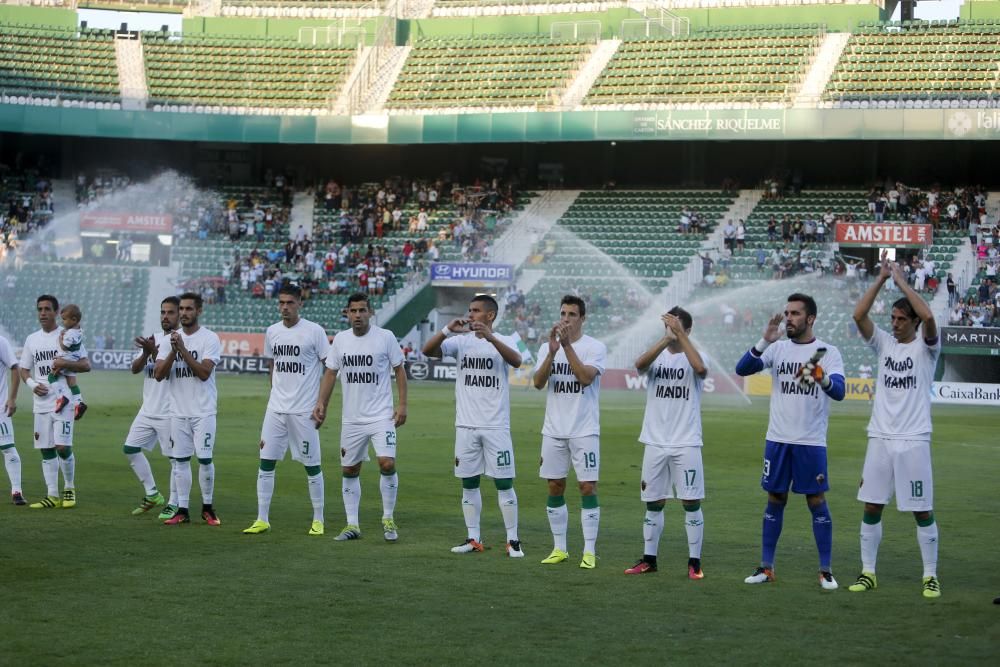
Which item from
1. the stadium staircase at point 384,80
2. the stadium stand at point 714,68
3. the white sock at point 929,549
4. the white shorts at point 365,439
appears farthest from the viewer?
the stadium staircase at point 384,80

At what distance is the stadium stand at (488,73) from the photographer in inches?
2023

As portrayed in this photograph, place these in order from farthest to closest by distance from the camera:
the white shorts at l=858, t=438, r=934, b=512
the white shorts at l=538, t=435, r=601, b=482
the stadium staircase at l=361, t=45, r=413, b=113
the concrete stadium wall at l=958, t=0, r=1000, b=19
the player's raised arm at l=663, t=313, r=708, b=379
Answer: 1. the stadium staircase at l=361, t=45, r=413, b=113
2. the concrete stadium wall at l=958, t=0, r=1000, b=19
3. the white shorts at l=538, t=435, r=601, b=482
4. the player's raised arm at l=663, t=313, r=708, b=379
5. the white shorts at l=858, t=438, r=934, b=512

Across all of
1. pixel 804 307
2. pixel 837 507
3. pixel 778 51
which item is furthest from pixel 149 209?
pixel 804 307

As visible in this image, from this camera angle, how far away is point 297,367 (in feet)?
45.4

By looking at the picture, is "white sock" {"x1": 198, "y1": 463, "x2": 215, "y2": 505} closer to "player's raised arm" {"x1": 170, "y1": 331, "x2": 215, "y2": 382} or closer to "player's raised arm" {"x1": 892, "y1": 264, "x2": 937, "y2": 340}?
"player's raised arm" {"x1": 170, "y1": 331, "x2": 215, "y2": 382}

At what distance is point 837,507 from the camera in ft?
54.7

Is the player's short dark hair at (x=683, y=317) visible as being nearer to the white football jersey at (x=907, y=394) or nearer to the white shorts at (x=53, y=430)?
the white football jersey at (x=907, y=394)

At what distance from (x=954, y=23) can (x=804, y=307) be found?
1664 inches

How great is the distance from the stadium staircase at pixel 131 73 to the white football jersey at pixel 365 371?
41.8 m

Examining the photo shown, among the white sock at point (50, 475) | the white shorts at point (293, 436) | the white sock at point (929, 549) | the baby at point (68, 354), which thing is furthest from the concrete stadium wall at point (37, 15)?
the white sock at point (929, 549)

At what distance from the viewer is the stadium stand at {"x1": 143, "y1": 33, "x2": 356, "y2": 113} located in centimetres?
5375

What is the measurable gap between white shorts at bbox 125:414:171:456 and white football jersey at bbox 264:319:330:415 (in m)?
1.45

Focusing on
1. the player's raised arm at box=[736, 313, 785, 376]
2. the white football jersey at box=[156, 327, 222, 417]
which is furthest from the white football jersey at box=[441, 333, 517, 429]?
the white football jersey at box=[156, 327, 222, 417]

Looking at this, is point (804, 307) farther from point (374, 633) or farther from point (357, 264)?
point (357, 264)
